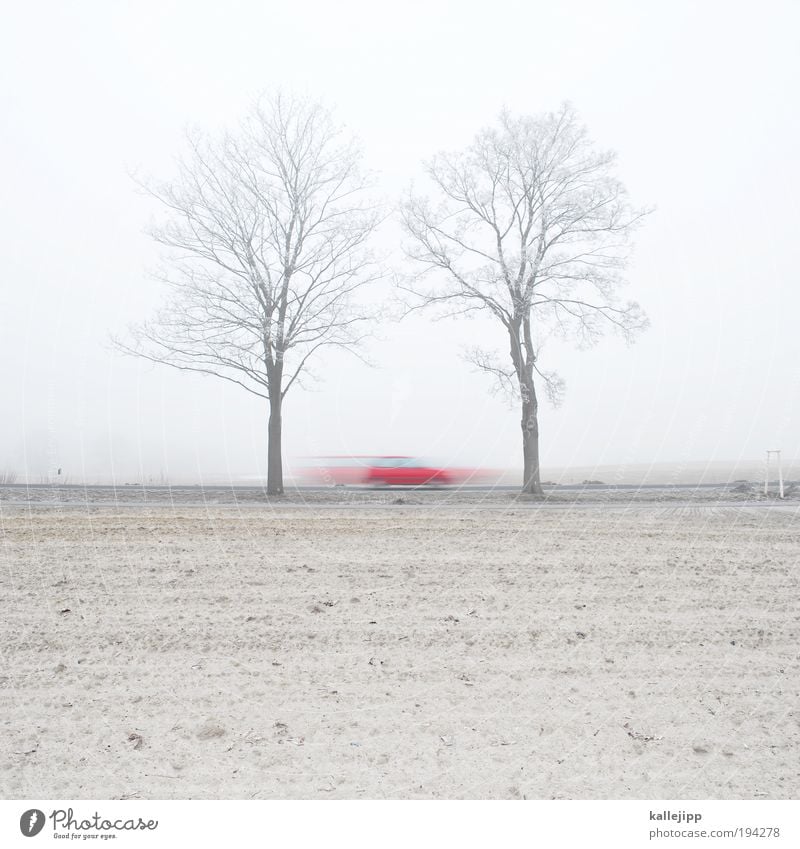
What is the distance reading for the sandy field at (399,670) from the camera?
3.75 metres

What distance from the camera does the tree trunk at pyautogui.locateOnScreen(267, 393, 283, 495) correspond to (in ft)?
62.7

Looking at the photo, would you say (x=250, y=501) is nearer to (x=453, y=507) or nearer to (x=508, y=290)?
(x=453, y=507)

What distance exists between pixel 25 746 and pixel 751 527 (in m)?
10.5

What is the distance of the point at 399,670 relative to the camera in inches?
195

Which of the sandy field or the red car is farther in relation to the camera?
the red car

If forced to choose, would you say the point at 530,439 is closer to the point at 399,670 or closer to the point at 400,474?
the point at 400,474
